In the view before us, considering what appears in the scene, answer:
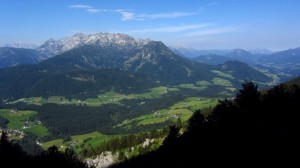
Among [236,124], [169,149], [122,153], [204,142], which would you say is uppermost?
[236,124]

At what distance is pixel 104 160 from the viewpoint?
140 m

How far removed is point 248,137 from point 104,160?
9790 centimetres

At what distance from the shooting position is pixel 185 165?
61.6m

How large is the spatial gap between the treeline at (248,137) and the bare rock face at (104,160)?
61.6m

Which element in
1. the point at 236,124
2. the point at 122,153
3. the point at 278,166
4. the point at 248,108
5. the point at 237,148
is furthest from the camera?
the point at 122,153

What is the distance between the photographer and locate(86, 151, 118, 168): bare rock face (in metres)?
136

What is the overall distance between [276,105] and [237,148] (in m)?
17.8

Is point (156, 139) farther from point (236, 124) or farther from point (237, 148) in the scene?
point (237, 148)

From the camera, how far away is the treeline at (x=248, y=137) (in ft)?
140

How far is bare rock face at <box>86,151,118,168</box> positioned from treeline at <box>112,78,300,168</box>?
61578 millimetres

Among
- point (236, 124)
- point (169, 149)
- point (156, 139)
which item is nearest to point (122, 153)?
point (156, 139)

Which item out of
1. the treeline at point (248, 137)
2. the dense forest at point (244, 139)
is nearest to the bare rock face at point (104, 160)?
the dense forest at point (244, 139)

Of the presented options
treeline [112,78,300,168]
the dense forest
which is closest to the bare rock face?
the dense forest

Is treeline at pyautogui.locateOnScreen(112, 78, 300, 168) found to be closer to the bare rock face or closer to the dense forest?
the dense forest
